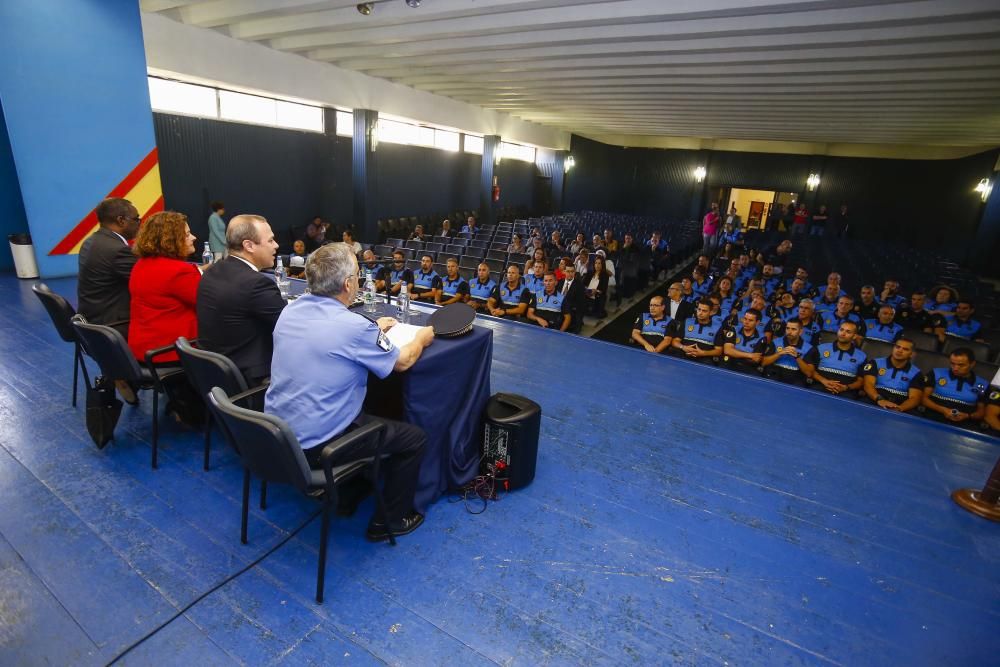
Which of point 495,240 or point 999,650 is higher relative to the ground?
point 495,240

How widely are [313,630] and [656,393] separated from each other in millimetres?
2846

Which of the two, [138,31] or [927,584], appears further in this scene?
[138,31]

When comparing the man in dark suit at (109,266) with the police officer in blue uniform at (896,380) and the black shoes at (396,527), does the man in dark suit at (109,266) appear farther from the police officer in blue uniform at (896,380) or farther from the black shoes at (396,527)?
the police officer in blue uniform at (896,380)

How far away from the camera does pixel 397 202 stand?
13.1 metres

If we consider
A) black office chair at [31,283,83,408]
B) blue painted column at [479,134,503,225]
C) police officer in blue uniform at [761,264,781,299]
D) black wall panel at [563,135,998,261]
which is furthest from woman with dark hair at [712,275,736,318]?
black wall panel at [563,135,998,261]

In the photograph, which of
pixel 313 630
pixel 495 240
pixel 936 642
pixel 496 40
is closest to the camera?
pixel 313 630

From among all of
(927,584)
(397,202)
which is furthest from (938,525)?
(397,202)

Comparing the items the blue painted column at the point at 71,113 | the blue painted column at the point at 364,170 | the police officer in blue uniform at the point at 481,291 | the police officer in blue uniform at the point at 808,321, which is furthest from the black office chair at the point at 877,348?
the blue painted column at the point at 364,170

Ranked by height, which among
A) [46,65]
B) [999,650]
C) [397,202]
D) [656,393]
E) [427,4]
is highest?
[427,4]

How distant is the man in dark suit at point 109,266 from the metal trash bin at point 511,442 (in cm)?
226

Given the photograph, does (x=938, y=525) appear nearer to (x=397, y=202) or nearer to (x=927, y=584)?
(x=927, y=584)

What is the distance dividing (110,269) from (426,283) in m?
3.94

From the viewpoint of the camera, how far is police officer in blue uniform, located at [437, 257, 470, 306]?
6293mm

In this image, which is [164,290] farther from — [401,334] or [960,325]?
[960,325]
